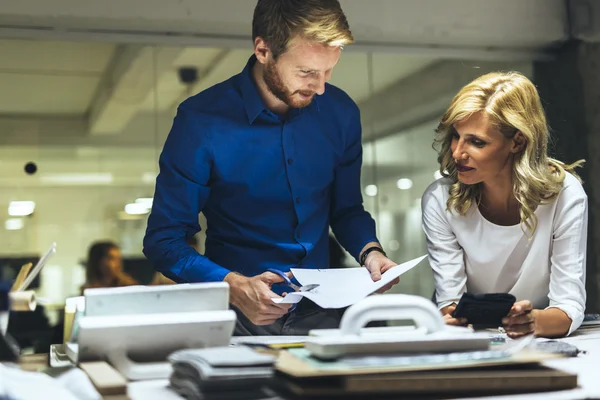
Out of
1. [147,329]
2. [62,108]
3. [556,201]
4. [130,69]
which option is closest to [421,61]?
[130,69]

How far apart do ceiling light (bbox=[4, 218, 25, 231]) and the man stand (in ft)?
6.26

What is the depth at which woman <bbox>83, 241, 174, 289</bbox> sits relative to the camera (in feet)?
14.1

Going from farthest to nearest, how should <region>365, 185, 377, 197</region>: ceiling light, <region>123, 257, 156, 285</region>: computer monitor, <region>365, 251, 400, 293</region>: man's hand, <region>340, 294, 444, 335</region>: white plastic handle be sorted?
<region>365, 185, 377, 197</region>: ceiling light, <region>123, 257, 156, 285</region>: computer monitor, <region>365, 251, 400, 293</region>: man's hand, <region>340, 294, 444, 335</region>: white plastic handle

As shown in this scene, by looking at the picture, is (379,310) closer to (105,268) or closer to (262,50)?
(262,50)

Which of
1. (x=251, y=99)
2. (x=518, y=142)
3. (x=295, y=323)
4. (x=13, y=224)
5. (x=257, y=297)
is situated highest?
(x=251, y=99)

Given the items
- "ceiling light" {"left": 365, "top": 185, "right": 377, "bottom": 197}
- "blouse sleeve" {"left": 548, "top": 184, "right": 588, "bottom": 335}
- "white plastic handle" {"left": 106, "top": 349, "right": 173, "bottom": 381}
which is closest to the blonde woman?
"blouse sleeve" {"left": 548, "top": 184, "right": 588, "bottom": 335}

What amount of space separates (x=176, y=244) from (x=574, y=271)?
3.92 feet

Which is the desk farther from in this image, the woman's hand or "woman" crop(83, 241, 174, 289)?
"woman" crop(83, 241, 174, 289)

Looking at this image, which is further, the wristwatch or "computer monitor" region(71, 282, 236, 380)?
the wristwatch

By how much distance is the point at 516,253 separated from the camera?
2475 millimetres

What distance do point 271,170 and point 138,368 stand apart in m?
1.14

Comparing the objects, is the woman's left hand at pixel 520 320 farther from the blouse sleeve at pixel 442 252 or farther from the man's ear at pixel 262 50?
the man's ear at pixel 262 50

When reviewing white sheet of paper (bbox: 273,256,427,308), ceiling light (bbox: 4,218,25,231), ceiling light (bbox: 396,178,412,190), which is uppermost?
ceiling light (bbox: 396,178,412,190)

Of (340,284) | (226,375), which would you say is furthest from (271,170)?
(226,375)
